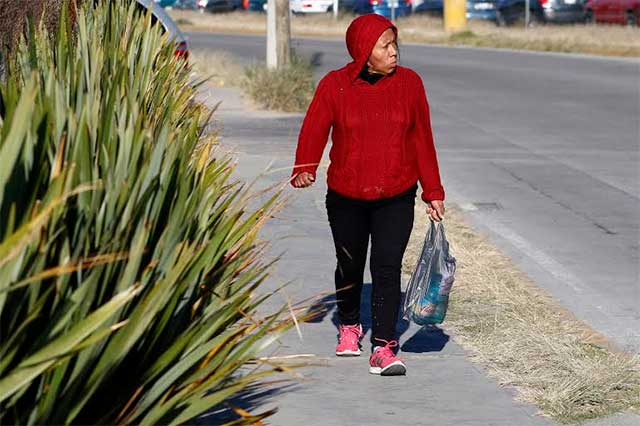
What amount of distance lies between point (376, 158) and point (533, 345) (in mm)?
1306

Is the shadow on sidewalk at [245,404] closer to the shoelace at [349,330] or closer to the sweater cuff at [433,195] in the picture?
the shoelace at [349,330]

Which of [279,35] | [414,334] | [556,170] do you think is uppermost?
[279,35]

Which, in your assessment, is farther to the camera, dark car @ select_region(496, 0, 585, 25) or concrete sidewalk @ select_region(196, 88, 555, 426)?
dark car @ select_region(496, 0, 585, 25)

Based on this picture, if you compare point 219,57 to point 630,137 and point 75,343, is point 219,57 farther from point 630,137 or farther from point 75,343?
point 75,343

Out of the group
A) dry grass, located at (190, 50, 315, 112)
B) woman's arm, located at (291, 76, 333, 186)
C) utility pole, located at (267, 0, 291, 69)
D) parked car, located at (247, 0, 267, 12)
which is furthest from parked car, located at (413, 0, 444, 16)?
woman's arm, located at (291, 76, 333, 186)

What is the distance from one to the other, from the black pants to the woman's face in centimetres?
60

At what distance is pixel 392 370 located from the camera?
655 cm

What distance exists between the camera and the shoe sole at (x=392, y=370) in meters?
6.54

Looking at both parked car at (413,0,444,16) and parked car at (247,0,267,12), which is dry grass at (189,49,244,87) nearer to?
parked car at (413,0,444,16)

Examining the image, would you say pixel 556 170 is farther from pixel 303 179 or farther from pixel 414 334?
pixel 303 179

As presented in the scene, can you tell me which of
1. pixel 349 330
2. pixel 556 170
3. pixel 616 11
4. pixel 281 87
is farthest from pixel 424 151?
pixel 616 11

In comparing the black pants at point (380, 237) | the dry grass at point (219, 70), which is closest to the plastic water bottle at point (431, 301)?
the black pants at point (380, 237)

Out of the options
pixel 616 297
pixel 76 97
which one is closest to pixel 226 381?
pixel 76 97

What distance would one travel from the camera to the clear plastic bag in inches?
270
